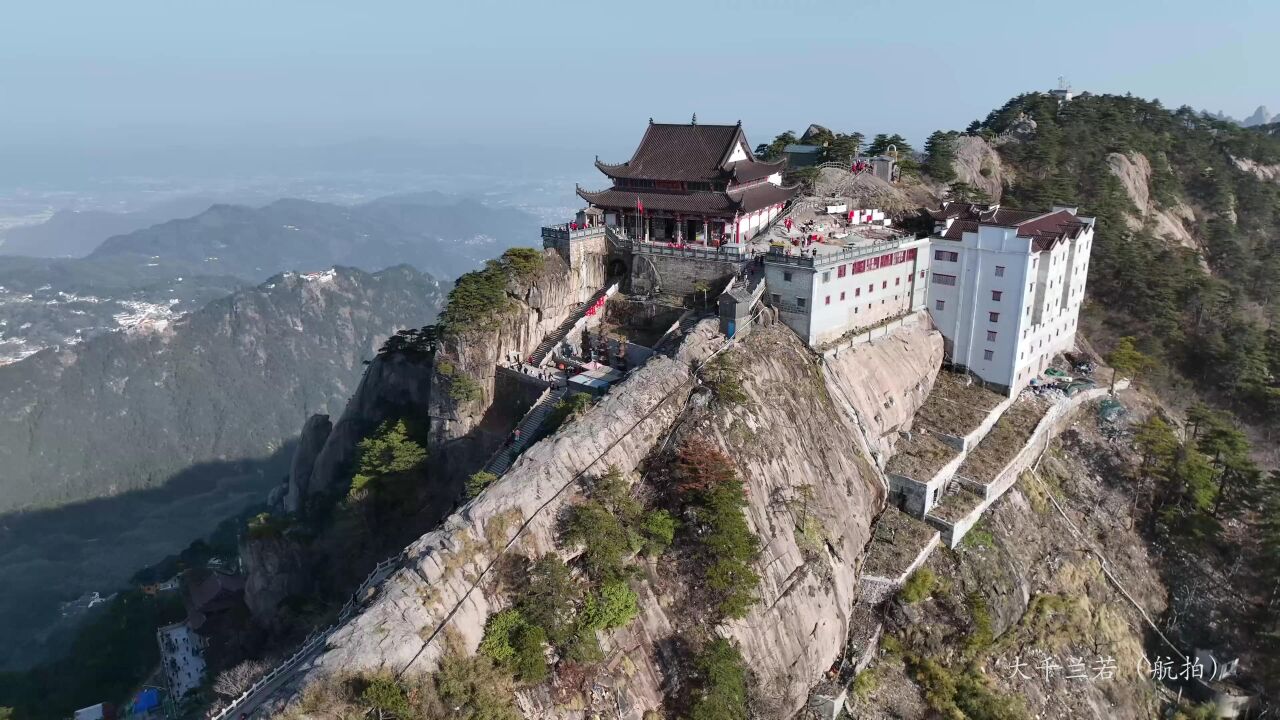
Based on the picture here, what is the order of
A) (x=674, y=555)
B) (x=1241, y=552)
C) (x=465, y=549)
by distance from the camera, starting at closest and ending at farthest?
(x=465, y=549)
(x=674, y=555)
(x=1241, y=552)

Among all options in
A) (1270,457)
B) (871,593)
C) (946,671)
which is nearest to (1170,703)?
(946,671)

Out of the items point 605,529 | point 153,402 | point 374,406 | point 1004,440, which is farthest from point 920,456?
point 153,402

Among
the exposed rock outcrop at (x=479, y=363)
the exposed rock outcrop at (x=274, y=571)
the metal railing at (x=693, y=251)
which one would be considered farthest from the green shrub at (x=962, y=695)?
the exposed rock outcrop at (x=274, y=571)

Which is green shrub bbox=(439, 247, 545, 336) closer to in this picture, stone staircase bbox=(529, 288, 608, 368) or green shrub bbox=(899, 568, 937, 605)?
stone staircase bbox=(529, 288, 608, 368)

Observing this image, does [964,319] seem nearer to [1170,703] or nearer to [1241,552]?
[1241,552]

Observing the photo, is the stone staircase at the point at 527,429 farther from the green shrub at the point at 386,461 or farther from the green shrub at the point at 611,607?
the green shrub at the point at 611,607

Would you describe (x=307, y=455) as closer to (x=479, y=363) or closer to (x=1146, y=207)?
(x=479, y=363)
